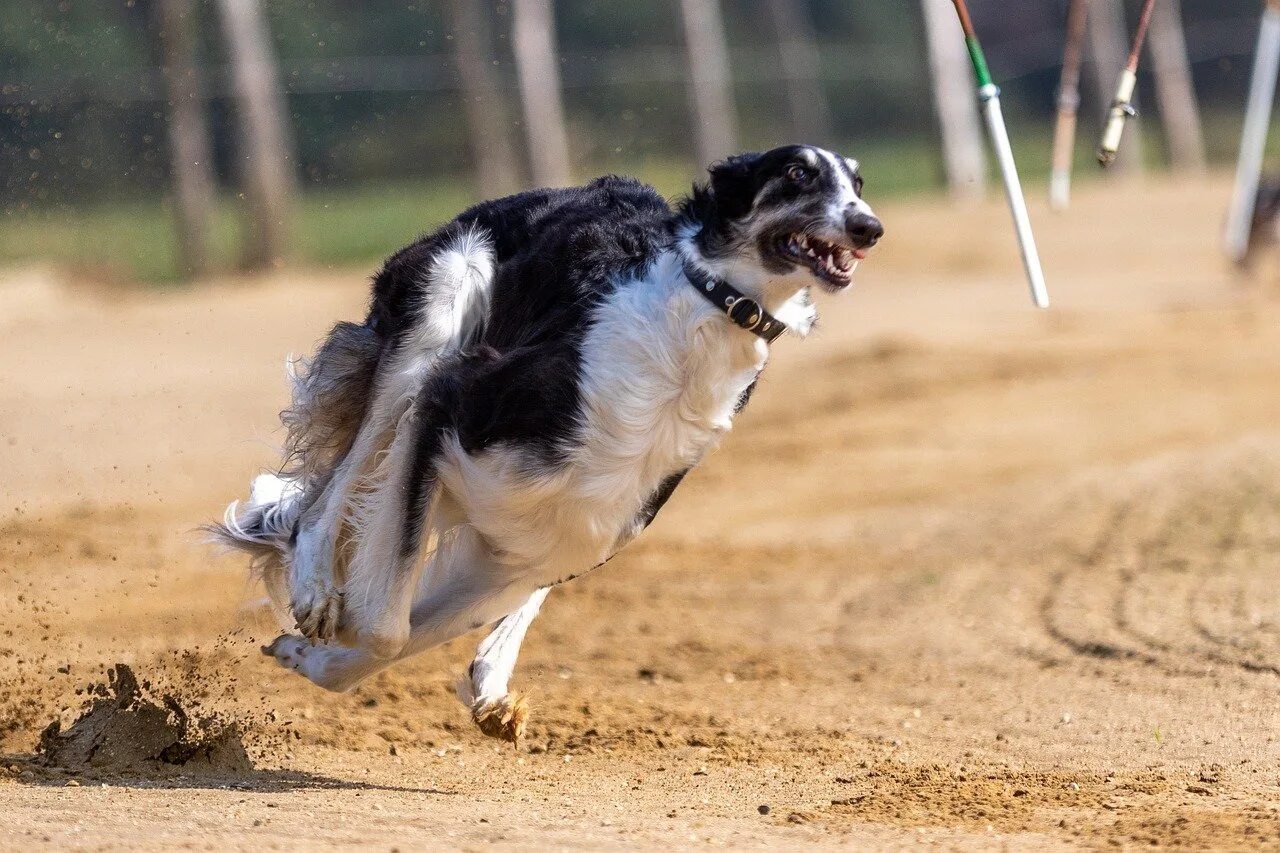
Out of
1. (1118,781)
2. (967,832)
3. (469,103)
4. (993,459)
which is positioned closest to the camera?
(967,832)

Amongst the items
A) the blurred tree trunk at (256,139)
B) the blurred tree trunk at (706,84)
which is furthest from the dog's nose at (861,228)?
the blurred tree trunk at (706,84)

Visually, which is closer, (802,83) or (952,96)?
(952,96)

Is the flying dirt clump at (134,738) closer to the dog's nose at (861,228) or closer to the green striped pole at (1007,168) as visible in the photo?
the dog's nose at (861,228)

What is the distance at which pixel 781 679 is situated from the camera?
20.0ft

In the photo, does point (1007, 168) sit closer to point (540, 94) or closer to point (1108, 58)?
point (540, 94)

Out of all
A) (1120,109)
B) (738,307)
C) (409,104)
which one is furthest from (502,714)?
(409,104)

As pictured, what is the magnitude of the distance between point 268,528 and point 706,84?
1614 centimetres

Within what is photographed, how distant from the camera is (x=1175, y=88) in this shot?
2469cm

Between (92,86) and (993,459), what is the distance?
1051cm

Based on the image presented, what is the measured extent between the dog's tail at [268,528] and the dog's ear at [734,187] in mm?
1758

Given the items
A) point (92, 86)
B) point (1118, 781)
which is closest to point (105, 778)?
point (1118, 781)

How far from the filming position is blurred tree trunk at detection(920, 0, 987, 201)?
2123 cm

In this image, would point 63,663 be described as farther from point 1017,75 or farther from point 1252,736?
point 1017,75

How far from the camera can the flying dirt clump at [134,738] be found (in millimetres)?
4680
